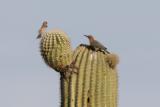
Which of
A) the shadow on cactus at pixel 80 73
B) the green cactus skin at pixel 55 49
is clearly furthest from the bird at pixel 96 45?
the green cactus skin at pixel 55 49

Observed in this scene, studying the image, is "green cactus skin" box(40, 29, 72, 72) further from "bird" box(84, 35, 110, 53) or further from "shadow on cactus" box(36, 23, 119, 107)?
"bird" box(84, 35, 110, 53)

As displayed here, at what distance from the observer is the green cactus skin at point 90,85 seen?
12.9 m

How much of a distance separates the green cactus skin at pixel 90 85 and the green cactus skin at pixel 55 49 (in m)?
0.28

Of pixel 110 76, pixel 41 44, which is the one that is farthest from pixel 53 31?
pixel 110 76

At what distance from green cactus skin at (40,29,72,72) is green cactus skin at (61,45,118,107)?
277 millimetres

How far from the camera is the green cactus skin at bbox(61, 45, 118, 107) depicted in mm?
12922

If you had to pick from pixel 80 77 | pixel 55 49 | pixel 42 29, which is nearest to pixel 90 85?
pixel 80 77

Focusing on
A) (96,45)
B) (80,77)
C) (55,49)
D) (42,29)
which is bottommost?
(80,77)

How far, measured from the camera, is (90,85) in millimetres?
13070

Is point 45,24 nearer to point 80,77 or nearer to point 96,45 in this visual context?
point 96,45

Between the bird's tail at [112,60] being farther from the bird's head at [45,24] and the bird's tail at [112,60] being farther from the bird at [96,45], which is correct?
the bird's head at [45,24]

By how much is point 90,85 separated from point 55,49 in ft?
2.94

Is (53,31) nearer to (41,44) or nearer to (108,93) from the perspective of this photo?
(41,44)

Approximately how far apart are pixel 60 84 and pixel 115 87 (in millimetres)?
1014
